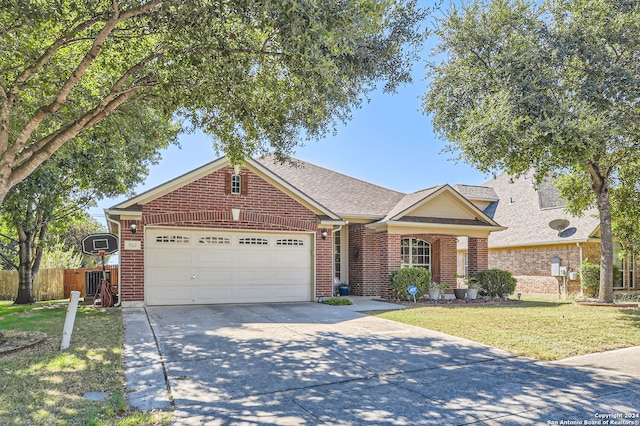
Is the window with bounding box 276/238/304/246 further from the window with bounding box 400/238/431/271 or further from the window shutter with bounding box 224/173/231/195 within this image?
the window with bounding box 400/238/431/271

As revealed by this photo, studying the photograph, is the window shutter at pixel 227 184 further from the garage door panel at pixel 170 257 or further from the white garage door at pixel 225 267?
the garage door panel at pixel 170 257

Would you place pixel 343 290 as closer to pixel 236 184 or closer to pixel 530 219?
pixel 236 184

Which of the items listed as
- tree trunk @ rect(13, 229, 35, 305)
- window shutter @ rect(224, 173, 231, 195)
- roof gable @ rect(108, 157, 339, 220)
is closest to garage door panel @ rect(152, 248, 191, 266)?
roof gable @ rect(108, 157, 339, 220)

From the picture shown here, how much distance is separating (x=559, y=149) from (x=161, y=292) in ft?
36.4

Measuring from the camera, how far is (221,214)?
1336cm

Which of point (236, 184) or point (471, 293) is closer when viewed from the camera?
point (236, 184)

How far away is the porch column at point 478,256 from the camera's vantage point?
17.5 meters

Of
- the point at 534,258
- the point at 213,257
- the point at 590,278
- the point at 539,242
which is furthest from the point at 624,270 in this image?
the point at 213,257

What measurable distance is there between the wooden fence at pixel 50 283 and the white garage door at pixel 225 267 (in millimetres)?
8896

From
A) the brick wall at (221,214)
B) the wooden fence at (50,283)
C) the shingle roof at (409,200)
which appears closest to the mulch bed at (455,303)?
the brick wall at (221,214)

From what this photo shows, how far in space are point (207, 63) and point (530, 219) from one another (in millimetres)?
19940

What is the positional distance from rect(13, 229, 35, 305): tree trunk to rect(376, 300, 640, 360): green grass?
1354 cm

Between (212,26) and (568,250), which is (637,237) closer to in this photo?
(568,250)

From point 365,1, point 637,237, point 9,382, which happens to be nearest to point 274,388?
point 9,382
